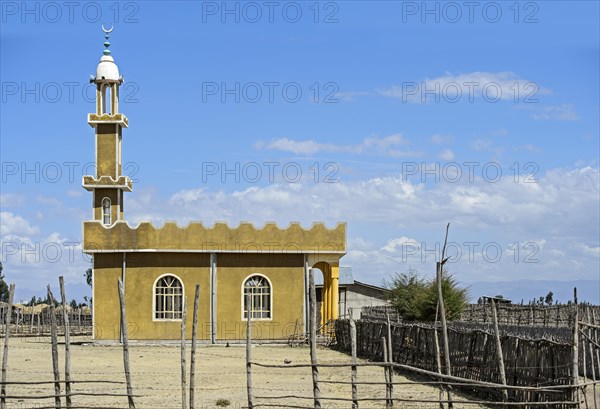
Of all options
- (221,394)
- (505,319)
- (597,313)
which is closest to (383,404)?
(221,394)

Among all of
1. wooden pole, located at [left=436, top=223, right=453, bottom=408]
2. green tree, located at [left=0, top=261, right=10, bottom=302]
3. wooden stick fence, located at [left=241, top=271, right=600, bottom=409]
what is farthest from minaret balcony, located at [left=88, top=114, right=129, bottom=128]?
green tree, located at [left=0, top=261, right=10, bottom=302]

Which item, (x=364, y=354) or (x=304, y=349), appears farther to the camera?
(x=304, y=349)

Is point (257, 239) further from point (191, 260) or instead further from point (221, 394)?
point (221, 394)

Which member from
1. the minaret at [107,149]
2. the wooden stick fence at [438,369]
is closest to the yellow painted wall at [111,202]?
the minaret at [107,149]

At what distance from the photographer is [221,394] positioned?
18.7 meters

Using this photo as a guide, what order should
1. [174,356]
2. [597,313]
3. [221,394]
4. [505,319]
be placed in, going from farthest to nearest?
1. [505,319]
2. [597,313]
3. [174,356]
4. [221,394]

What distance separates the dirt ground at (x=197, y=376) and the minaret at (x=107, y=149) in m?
5.19

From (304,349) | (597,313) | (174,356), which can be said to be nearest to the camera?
(174,356)

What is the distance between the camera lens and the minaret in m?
35.1

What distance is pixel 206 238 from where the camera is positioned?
33.5 metres

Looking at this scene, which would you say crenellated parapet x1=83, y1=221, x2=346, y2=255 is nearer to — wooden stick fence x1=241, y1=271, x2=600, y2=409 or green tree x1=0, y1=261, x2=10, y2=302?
wooden stick fence x1=241, y1=271, x2=600, y2=409

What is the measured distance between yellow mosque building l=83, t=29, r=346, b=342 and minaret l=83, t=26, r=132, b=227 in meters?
0.98

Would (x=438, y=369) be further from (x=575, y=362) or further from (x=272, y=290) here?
(x=272, y=290)

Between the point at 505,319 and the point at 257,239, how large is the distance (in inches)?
480
